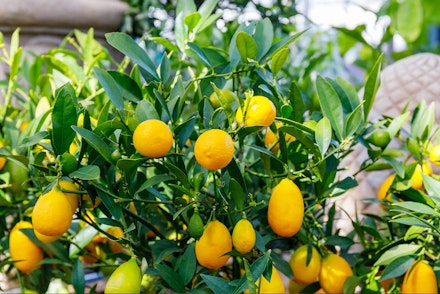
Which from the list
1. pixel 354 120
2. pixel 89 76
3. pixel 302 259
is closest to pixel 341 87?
pixel 354 120

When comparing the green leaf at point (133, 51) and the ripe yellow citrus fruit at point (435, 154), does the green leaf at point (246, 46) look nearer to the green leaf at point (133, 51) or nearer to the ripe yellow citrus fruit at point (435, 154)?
the green leaf at point (133, 51)

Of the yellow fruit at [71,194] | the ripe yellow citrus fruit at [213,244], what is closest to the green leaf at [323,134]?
the ripe yellow citrus fruit at [213,244]

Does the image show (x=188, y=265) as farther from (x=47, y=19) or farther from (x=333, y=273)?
(x=47, y=19)

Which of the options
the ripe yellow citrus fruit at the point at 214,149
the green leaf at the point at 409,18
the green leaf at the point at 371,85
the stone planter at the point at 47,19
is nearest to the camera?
the ripe yellow citrus fruit at the point at 214,149

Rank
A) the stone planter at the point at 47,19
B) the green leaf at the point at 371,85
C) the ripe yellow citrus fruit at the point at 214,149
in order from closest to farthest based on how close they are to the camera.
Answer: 1. the ripe yellow citrus fruit at the point at 214,149
2. the green leaf at the point at 371,85
3. the stone planter at the point at 47,19

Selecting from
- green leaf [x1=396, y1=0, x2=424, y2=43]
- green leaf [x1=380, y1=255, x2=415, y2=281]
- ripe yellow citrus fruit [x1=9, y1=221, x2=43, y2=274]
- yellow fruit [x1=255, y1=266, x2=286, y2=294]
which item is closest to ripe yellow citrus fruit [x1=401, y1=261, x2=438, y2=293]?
green leaf [x1=380, y1=255, x2=415, y2=281]

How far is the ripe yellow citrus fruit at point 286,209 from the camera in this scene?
1.61 ft

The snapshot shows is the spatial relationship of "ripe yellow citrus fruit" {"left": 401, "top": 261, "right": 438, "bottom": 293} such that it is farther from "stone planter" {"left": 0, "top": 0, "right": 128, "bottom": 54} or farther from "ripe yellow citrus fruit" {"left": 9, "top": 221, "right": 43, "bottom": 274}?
"stone planter" {"left": 0, "top": 0, "right": 128, "bottom": 54}

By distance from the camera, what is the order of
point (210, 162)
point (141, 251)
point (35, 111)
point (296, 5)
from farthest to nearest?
point (296, 5), point (35, 111), point (141, 251), point (210, 162)

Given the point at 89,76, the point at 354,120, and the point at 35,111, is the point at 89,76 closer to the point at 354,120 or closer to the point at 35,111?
the point at 35,111

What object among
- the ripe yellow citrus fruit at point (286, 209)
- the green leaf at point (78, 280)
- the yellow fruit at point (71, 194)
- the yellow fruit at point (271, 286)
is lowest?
the green leaf at point (78, 280)

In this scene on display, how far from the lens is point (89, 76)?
711 millimetres

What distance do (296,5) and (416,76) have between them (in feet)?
1.49

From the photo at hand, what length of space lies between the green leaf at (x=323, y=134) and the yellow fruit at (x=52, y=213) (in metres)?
0.21
